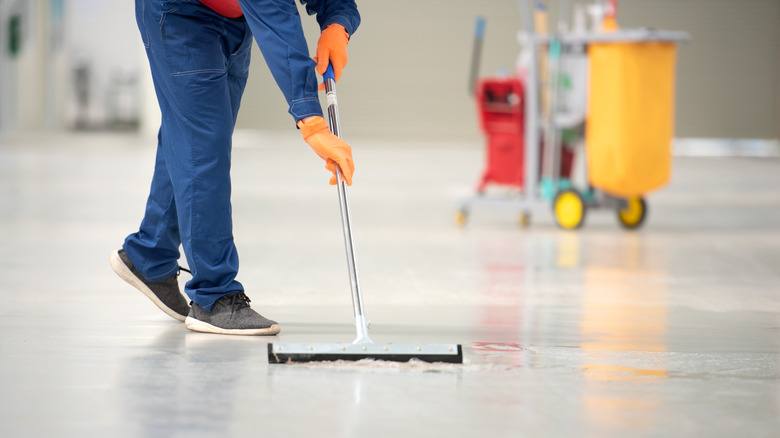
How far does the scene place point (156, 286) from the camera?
2.63 metres

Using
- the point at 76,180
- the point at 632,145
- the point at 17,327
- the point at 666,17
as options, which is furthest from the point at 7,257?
the point at 666,17

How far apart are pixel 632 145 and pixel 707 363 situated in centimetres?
283

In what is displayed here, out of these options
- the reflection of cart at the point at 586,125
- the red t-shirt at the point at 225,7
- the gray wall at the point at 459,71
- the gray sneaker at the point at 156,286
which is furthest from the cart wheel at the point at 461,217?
the gray wall at the point at 459,71

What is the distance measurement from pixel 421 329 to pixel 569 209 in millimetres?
2801

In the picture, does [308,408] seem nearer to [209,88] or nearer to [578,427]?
[578,427]

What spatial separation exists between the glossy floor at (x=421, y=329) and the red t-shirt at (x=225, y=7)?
2.76 feet

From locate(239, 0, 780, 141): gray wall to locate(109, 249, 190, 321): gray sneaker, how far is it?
47.7 feet

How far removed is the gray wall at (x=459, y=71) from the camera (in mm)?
16844

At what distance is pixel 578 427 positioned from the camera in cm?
169

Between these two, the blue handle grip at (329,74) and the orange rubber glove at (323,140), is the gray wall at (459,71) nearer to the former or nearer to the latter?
the blue handle grip at (329,74)

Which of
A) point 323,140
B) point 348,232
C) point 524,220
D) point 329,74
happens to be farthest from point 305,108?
point 524,220

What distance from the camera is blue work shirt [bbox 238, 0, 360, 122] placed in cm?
213

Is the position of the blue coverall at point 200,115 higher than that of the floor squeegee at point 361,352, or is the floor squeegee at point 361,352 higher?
the blue coverall at point 200,115

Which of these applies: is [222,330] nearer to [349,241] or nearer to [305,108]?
[349,241]
